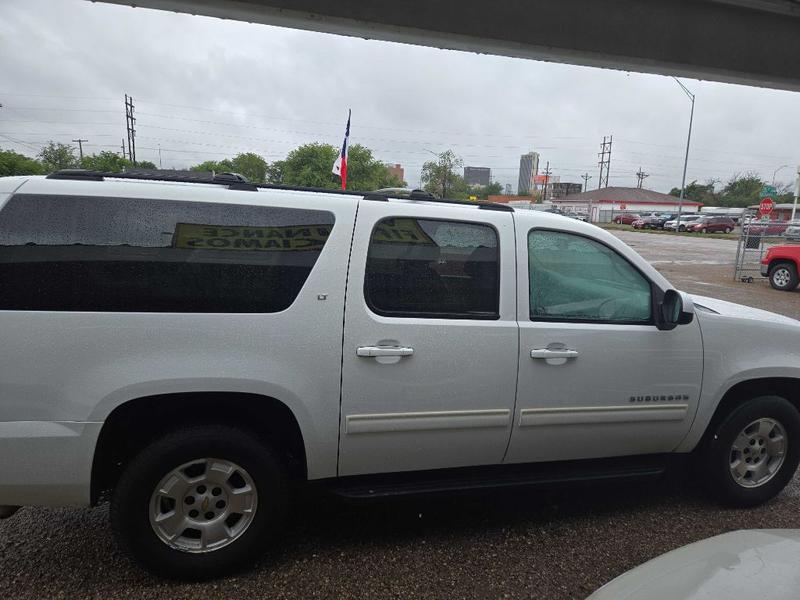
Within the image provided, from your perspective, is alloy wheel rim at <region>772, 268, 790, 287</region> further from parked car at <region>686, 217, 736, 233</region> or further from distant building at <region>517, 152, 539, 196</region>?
distant building at <region>517, 152, 539, 196</region>

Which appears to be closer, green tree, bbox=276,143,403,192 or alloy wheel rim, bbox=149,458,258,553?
alloy wheel rim, bbox=149,458,258,553

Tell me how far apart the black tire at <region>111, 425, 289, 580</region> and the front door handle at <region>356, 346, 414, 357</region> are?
649mm

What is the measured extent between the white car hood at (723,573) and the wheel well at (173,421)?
1.53 m

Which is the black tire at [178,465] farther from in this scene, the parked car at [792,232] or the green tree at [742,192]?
the green tree at [742,192]

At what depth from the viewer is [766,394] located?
344cm

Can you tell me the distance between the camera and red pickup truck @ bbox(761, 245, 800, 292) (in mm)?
13945

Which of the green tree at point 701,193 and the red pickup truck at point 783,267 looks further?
the green tree at point 701,193

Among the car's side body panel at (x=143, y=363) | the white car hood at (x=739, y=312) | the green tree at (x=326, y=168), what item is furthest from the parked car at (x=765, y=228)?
the green tree at (x=326, y=168)

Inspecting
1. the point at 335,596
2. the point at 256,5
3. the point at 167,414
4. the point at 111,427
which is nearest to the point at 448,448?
the point at 335,596

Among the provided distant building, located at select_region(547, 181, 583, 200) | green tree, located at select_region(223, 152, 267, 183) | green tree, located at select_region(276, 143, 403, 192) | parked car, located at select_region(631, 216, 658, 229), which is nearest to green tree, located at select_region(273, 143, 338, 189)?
green tree, located at select_region(276, 143, 403, 192)

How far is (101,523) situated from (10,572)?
0.49 meters

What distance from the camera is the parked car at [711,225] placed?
49.2m

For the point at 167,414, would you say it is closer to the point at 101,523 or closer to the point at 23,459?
the point at 23,459

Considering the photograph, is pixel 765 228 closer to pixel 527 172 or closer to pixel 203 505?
pixel 203 505
